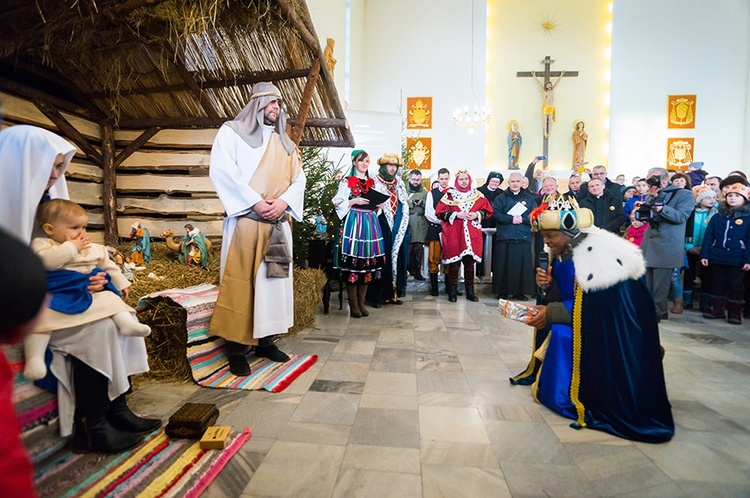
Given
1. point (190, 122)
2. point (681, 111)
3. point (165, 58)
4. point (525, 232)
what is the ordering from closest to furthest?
point (165, 58)
point (190, 122)
point (525, 232)
point (681, 111)

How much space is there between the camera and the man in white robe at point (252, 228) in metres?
2.91

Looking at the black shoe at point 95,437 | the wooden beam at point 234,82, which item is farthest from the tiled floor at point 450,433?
the wooden beam at point 234,82

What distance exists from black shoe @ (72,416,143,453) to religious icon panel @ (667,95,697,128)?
1591 cm

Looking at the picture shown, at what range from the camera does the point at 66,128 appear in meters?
3.89

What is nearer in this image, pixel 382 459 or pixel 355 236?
pixel 382 459

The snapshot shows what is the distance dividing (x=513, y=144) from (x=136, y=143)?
38.0 ft

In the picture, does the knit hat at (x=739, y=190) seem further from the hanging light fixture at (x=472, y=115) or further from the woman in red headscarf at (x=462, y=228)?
the hanging light fixture at (x=472, y=115)

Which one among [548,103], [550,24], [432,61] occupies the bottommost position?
[548,103]

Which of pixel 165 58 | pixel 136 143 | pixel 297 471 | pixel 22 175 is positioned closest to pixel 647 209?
pixel 297 471

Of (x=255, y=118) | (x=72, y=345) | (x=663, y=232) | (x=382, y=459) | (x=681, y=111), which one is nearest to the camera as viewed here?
(x=72, y=345)

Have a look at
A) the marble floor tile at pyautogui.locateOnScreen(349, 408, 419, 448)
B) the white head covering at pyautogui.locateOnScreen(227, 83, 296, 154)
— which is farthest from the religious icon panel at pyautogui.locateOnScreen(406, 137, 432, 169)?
the marble floor tile at pyautogui.locateOnScreen(349, 408, 419, 448)

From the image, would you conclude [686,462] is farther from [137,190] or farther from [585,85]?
[585,85]

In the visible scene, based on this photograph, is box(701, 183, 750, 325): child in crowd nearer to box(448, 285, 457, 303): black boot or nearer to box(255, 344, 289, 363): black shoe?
box(448, 285, 457, 303): black boot

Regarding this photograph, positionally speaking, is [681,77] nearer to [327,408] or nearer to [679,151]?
[679,151]
